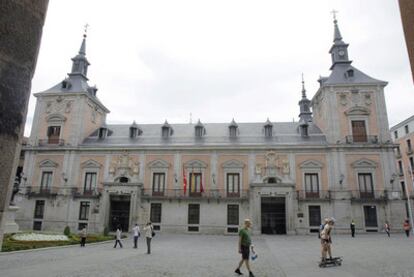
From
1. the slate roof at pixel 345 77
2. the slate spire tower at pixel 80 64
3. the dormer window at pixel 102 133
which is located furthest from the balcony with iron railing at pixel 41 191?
the slate roof at pixel 345 77

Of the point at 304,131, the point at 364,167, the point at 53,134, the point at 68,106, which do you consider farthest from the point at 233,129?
the point at 53,134

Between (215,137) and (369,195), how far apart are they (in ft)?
55.0

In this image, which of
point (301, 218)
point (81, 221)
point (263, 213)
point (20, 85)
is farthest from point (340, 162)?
point (20, 85)

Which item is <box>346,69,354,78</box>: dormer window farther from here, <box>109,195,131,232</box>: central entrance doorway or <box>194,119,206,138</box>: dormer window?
<box>109,195,131,232</box>: central entrance doorway

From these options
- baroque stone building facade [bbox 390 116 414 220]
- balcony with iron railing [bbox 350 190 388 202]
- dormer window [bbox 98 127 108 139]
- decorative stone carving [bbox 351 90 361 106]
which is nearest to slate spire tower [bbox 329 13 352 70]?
decorative stone carving [bbox 351 90 361 106]

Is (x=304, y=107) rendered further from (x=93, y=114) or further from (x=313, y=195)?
(x=93, y=114)

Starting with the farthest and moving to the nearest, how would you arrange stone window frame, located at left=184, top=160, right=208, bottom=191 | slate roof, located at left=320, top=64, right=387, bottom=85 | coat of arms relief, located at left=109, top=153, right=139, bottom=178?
1. slate roof, located at left=320, top=64, right=387, bottom=85
2. coat of arms relief, located at left=109, top=153, right=139, bottom=178
3. stone window frame, located at left=184, top=160, right=208, bottom=191

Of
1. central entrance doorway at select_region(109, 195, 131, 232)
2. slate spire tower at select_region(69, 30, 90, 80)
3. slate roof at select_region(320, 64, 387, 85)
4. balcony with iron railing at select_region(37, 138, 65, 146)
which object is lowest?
central entrance doorway at select_region(109, 195, 131, 232)

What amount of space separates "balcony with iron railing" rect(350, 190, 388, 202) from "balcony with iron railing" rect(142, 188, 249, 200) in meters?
10.3

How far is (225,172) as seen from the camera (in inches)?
1208

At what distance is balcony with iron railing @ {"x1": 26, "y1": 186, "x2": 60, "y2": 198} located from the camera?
31172 millimetres

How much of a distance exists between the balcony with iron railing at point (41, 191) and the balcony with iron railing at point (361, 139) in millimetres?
31230

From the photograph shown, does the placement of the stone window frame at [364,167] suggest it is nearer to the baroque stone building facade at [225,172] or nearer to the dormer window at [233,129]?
the baroque stone building facade at [225,172]

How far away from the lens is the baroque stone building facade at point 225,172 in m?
28.2
